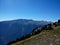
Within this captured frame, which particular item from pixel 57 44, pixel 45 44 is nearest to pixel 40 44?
pixel 45 44

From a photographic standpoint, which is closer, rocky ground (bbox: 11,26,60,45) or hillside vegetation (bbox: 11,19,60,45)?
rocky ground (bbox: 11,26,60,45)

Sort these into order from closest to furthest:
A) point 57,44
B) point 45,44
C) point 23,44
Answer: point 57,44 < point 45,44 < point 23,44

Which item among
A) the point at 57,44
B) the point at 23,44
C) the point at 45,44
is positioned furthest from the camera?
the point at 23,44

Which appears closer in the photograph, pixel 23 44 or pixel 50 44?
pixel 50 44

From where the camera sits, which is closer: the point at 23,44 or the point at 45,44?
the point at 45,44

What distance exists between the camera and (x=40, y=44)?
136 feet

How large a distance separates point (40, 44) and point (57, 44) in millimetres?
5958

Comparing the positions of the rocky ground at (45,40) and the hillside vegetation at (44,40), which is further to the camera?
the hillside vegetation at (44,40)

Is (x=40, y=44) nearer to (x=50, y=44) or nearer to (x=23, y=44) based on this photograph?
(x=50, y=44)

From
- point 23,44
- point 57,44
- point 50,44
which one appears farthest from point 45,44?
point 23,44

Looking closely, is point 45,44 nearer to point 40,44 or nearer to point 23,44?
point 40,44

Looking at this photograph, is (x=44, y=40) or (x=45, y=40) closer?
(x=45, y=40)

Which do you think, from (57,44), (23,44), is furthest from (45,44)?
(23,44)

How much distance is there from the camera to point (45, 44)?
4059 cm
